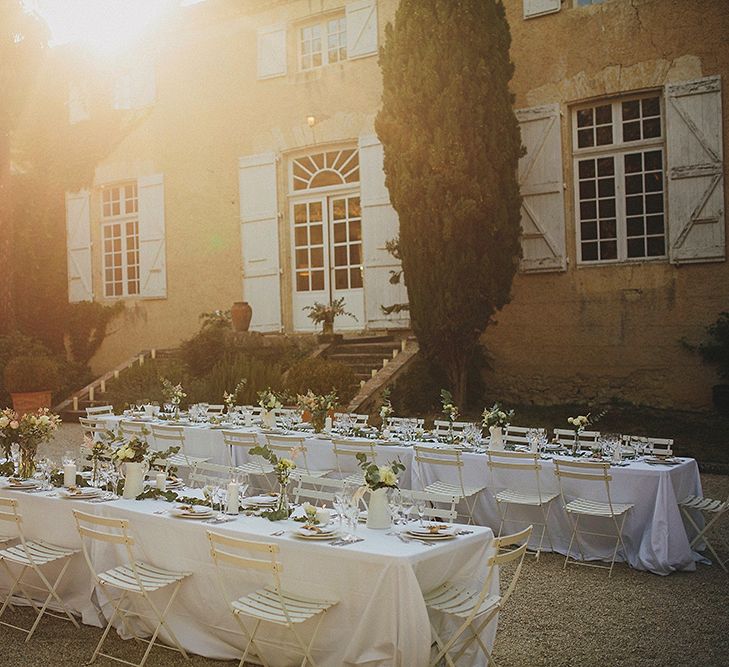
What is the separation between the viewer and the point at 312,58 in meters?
14.6

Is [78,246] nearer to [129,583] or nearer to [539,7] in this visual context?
[539,7]

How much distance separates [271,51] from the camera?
14773mm

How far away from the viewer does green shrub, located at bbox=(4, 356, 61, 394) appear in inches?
536

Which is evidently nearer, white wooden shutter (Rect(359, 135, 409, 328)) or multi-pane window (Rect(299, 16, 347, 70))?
white wooden shutter (Rect(359, 135, 409, 328))

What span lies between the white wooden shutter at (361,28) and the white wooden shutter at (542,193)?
9.59 ft

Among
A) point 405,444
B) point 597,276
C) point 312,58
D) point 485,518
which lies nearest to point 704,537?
point 485,518

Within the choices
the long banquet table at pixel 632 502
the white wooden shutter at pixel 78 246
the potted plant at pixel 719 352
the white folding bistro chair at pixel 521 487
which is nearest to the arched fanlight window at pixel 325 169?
the white wooden shutter at pixel 78 246

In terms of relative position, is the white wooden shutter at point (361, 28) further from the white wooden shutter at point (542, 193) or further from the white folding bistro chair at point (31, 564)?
the white folding bistro chair at point (31, 564)

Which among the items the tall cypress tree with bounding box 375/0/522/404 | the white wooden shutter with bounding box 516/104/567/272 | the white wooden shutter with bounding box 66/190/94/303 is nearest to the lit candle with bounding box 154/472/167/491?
the tall cypress tree with bounding box 375/0/522/404

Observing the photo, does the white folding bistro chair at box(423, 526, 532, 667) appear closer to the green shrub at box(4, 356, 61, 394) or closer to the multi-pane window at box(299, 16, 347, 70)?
the green shrub at box(4, 356, 61, 394)

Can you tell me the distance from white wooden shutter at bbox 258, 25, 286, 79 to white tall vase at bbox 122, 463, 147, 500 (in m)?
10.6

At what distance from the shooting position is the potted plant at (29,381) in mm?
13633

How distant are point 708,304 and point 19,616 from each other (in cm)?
885

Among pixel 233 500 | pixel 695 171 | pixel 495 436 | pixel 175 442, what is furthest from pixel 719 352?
pixel 233 500
